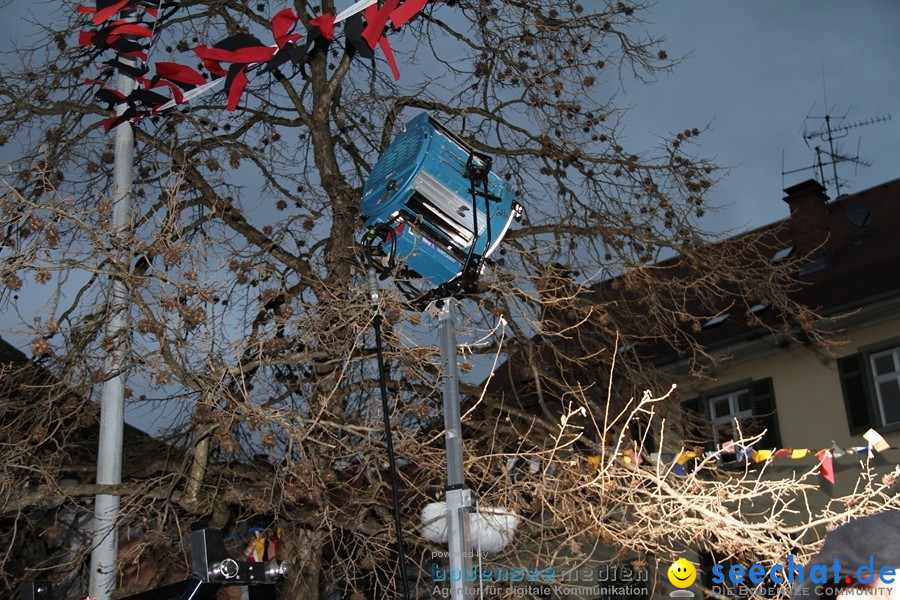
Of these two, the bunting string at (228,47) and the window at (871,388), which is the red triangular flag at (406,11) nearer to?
the bunting string at (228,47)

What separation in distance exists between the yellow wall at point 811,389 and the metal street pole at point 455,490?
13319 mm

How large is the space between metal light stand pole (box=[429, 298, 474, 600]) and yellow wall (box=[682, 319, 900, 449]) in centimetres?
1329

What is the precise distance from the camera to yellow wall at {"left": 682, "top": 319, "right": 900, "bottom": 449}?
57.6 ft

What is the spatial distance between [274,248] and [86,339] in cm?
184

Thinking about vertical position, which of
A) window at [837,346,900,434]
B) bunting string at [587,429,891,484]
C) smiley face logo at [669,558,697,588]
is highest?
window at [837,346,900,434]

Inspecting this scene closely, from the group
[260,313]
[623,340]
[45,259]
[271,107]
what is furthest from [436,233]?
[271,107]

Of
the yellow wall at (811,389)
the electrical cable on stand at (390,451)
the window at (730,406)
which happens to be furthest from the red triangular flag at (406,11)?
the window at (730,406)

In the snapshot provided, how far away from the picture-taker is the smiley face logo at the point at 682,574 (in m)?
8.85

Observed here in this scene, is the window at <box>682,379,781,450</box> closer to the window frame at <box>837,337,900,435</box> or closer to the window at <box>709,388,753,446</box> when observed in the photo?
the window at <box>709,388,753,446</box>

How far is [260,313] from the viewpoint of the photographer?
910 cm

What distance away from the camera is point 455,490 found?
16.1ft

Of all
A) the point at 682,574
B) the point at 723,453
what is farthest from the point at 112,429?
the point at 723,453

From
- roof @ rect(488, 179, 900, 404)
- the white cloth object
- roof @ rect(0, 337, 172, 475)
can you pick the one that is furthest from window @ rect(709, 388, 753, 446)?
roof @ rect(0, 337, 172, 475)

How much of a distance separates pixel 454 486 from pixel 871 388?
46.2 feet
